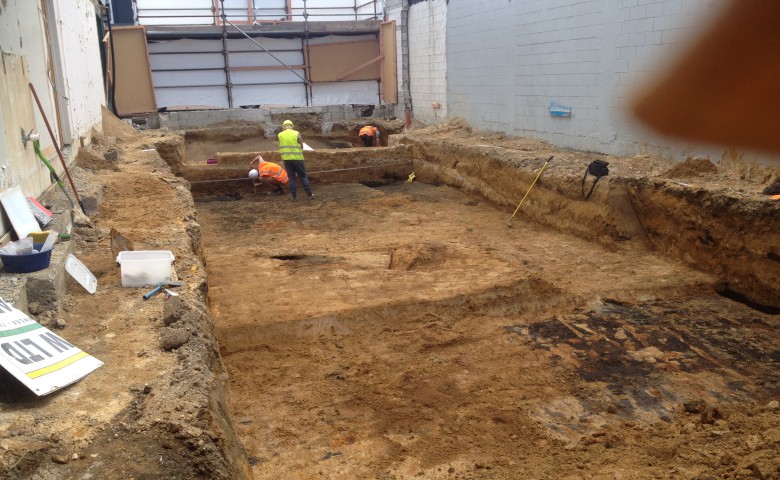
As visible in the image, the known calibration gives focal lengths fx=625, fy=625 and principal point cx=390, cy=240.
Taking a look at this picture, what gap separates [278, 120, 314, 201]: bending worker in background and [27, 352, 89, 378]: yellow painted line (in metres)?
8.70

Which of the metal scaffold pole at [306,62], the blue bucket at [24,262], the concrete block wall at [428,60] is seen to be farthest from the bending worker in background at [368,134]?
the blue bucket at [24,262]

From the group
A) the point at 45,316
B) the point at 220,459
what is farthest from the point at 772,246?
the point at 45,316

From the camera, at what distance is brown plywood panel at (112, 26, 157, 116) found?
1809 cm

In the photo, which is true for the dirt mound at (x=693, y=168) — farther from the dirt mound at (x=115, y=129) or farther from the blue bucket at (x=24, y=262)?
the dirt mound at (x=115, y=129)

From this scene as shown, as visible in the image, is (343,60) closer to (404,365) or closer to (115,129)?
(115,129)

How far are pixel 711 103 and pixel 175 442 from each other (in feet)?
23.5

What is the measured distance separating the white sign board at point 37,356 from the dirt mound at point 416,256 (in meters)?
4.41

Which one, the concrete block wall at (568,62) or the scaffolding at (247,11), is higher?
the scaffolding at (247,11)

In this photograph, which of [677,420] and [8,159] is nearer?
[677,420]

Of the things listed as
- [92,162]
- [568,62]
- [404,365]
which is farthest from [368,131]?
[404,365]

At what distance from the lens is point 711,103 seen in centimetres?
742

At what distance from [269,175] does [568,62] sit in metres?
5.92

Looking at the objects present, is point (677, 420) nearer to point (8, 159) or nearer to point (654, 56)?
point (8, 159)

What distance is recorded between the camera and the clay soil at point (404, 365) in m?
2.93
